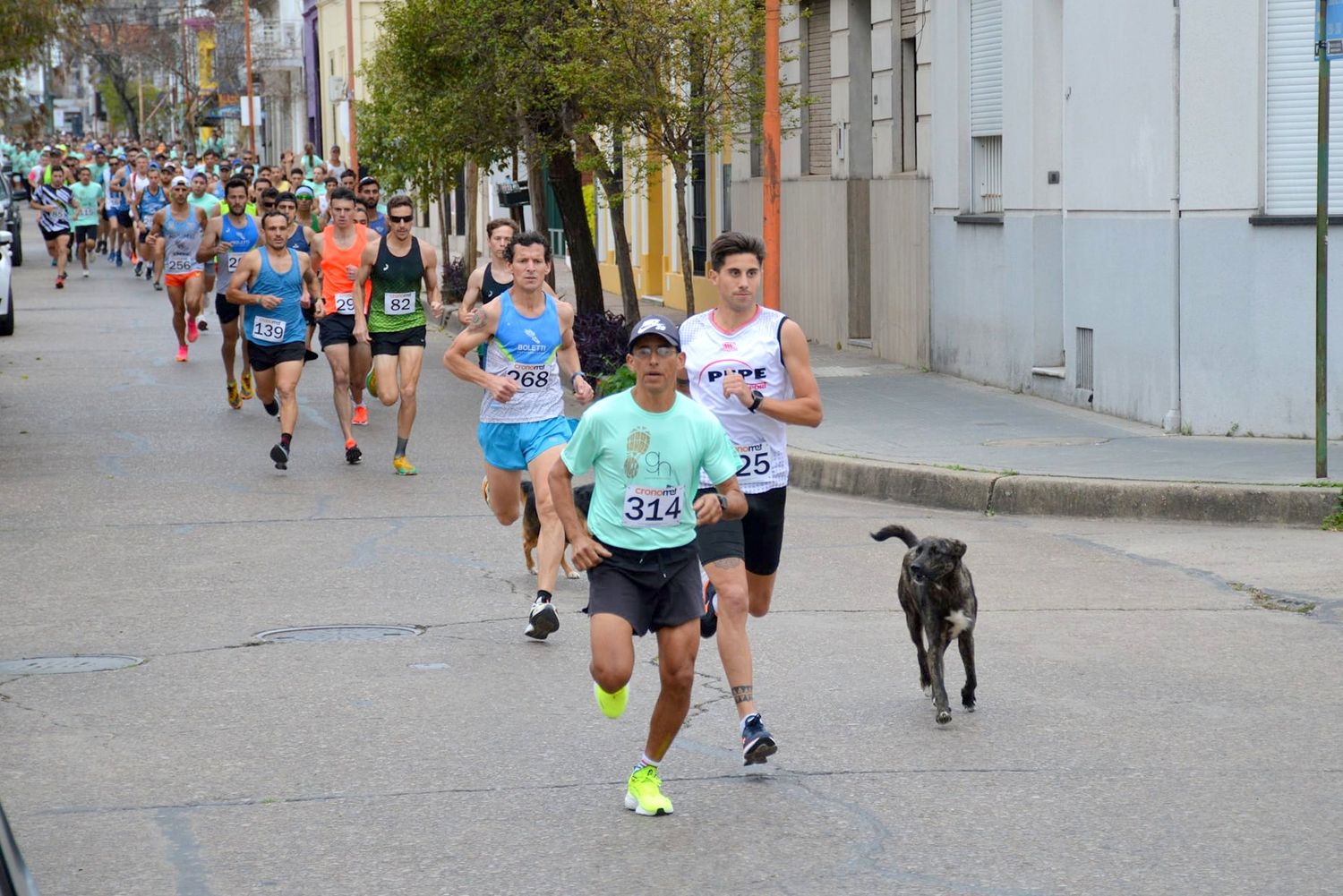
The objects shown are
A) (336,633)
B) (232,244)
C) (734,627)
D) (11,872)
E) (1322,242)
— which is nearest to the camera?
(11,872)

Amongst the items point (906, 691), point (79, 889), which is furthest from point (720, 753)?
point (79, 889)

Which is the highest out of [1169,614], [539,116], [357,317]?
[539,116]

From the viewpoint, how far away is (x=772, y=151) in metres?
17.7

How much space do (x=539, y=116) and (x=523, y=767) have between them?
57.6 ft

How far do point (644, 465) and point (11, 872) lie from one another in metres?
3.10

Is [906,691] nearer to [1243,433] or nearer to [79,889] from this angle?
[79,889]

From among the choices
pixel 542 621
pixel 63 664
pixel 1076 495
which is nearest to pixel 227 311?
pixel 1076 495

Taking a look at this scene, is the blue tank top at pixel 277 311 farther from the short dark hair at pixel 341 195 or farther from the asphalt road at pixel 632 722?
the asphalt road at pixel 632 722

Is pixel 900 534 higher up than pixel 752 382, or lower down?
lower down

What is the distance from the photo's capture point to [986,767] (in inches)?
260

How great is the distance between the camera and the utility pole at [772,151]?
56.4 feet

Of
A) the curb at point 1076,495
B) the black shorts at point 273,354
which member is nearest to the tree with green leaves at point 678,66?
the black shorts at point 273,354

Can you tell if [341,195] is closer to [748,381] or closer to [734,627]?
[748,381]

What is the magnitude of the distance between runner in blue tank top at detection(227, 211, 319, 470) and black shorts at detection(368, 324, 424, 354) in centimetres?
70
